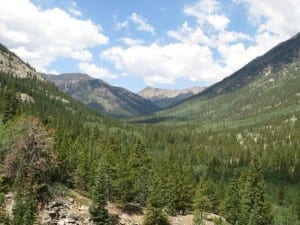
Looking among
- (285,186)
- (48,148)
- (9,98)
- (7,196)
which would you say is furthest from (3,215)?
(285,186)

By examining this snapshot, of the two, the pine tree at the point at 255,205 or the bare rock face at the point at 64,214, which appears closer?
the bare rock face at the point at 64,214

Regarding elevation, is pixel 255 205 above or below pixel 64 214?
above

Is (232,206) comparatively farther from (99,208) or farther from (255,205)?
(99,208)

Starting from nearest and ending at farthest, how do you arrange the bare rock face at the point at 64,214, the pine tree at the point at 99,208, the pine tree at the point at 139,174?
the bare rock face at the point at 64,214
the pine tree at the point at 99,208
the pine tree at the point at 139,174

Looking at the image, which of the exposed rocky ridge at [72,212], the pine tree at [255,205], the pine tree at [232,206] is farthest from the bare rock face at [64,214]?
the pine tree at [232,206]

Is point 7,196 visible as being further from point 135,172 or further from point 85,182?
point 135,172

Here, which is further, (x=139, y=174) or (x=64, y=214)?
(x=139, y=174)

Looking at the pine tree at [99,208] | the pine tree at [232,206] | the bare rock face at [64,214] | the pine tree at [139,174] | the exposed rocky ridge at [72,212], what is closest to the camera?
the exposed rocky ridge at [72,212]

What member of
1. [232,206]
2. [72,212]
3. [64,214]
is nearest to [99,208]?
[72,212]

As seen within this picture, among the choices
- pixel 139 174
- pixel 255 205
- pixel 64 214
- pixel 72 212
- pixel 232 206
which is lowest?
pixel 232 206

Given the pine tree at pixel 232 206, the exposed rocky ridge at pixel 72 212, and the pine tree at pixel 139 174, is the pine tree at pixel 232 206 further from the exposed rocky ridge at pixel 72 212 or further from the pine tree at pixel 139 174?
the exposed rocky ridge at pixel 72 212

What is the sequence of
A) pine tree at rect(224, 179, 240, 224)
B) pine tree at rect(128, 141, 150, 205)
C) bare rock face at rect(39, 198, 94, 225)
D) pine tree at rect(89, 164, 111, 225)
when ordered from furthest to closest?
pine tree at rect(224, 179, 240, 224) < pine tree at rect(128, 141, 150, 205) < pine tree at rect(89, 164, 111, 225) < bare rock face at rect(39, 198, 94, 225)

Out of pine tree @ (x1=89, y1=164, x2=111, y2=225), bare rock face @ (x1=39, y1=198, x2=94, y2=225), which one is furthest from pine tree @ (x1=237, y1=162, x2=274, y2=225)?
bare rock face @ (x1=39, y1=198, x2=94, y2=225)

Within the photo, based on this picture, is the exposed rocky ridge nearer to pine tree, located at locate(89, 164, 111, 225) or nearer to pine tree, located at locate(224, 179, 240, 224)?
pine tree, located at locate(89, 164, 111, 225)
